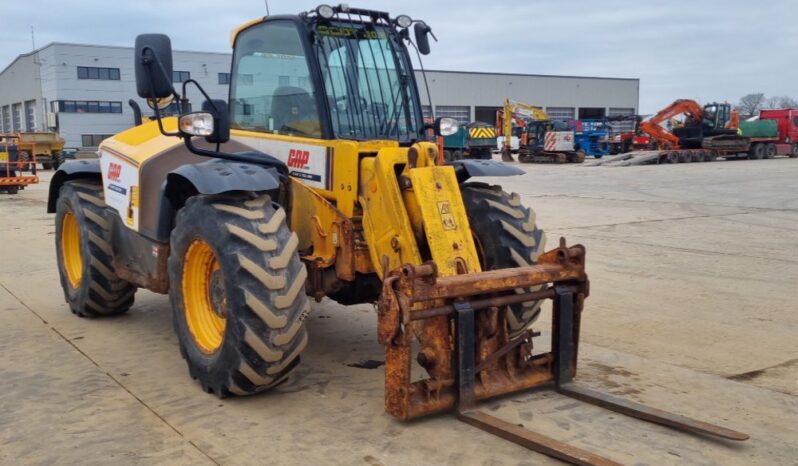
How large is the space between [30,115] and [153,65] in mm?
59846

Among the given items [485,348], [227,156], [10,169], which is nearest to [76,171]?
[227,156]

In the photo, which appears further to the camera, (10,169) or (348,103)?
(10,169)

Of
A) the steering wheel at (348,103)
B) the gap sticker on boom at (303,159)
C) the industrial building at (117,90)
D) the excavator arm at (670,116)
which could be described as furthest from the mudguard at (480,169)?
the industrial building at (117,90)

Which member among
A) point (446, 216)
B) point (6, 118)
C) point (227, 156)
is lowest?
point (446, 216)

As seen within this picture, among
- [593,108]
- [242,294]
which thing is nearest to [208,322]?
[242,294]

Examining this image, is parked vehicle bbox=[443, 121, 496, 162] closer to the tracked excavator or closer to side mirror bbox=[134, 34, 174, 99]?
the tracked excavator

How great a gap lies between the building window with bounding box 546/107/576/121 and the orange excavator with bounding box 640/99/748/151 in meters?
32.6

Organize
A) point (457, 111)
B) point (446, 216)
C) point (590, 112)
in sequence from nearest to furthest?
point (446, 216)
point (457, 111)
point (590, 112)

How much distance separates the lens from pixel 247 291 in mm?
4066

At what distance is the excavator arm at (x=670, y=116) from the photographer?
35844 millimetres

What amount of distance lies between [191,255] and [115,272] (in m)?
1.92

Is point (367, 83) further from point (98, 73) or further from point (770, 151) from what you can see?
point (98, 73)

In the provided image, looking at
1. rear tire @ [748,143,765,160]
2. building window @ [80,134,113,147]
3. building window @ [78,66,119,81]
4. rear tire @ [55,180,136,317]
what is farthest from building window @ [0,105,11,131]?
rear tire @ [55,180,136,317]

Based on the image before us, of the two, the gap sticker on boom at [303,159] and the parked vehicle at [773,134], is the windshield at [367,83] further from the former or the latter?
the parked vehicle at [773,134]
